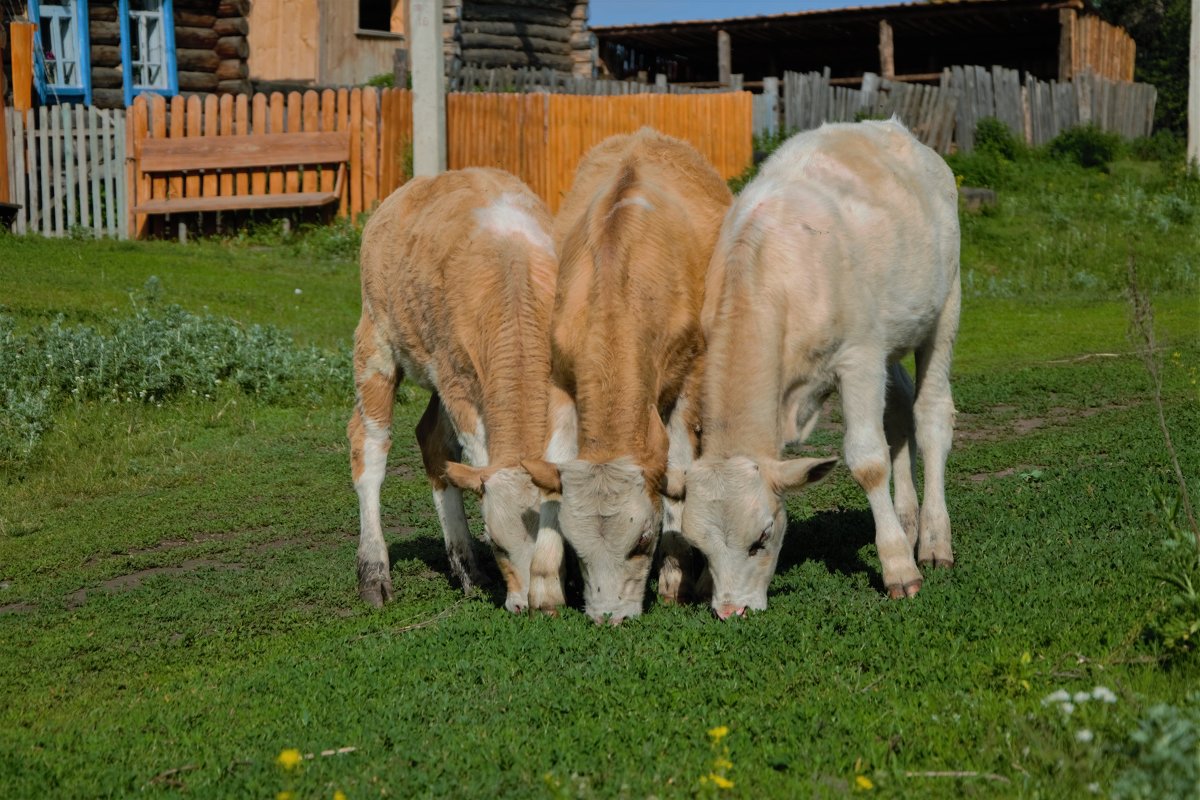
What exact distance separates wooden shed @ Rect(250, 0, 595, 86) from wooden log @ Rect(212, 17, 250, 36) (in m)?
4.70

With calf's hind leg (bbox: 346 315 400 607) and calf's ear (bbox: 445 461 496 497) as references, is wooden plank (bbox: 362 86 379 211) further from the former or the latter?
calf's ear (bbox: 445 461 496 497)

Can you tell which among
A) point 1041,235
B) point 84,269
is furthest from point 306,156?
point 1041,235

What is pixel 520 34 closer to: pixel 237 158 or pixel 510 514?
pixel 237 158

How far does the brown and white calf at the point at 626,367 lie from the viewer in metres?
6.77

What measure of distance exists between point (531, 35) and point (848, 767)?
96.3ft

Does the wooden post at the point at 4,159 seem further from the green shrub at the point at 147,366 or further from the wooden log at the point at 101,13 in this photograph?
the green shrub at the point at 147,366

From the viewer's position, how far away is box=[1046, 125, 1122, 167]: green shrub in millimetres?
26406

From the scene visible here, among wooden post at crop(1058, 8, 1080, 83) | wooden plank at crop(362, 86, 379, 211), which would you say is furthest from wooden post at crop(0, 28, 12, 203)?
wooden post at crop(1058, 8, 1080, 83)

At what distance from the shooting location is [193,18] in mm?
26359

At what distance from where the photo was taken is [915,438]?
8945 millimetres

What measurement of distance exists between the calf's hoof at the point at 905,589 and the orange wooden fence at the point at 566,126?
1604 centimetres

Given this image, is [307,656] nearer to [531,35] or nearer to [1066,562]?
[1066,562]

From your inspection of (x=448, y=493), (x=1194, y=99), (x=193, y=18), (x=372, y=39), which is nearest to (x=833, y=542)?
A: (x=448, y=493)

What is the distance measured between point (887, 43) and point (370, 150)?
48.0ft
